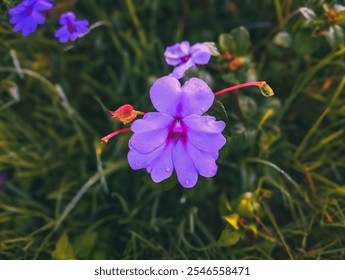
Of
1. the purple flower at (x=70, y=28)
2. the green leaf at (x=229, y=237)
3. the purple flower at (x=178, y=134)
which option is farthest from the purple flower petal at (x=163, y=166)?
the purple flower at (x=70, y=28)

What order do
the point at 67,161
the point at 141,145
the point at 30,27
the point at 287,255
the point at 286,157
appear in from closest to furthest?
the point at 141,145, the point at 30,27, the point at 287,255, the point at 286,157, the point at 67,161

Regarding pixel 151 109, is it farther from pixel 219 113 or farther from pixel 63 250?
pixel 63 250

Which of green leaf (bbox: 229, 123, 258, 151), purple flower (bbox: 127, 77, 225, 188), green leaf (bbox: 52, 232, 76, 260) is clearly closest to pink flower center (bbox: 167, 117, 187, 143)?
purple flower (bbox: 127, 77, 225, 188)

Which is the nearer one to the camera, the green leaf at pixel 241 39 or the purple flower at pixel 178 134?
the purple flower at pixel 178 134

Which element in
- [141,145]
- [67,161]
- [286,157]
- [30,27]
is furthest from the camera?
[67,161]

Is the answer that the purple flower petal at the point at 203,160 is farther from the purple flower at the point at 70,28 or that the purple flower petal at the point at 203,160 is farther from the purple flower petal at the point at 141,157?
the purple flower at the point at 70,28

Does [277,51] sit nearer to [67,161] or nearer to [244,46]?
[244,46]

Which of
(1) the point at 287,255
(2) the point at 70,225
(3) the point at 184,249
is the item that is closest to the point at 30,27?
(2) the point at 70,225
